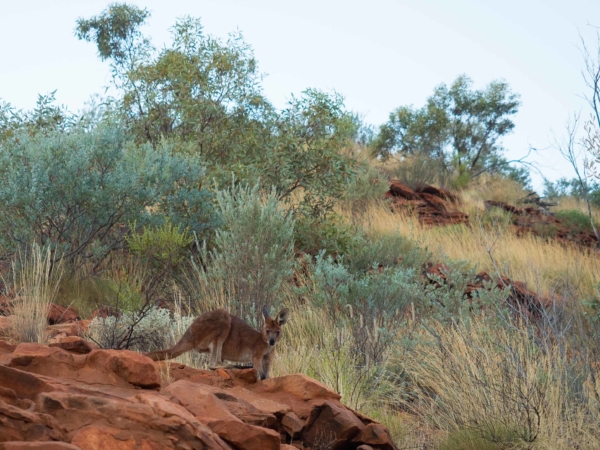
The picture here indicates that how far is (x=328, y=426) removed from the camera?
5035 mm

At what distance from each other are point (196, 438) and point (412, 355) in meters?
4.22

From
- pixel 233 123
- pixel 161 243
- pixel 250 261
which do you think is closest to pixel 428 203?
pixel 233 123

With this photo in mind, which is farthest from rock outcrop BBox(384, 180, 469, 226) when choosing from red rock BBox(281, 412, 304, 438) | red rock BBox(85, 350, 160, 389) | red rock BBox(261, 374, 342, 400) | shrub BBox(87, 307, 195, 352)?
red rock BBox(85, 350, 160, 389)

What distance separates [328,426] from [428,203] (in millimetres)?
17766

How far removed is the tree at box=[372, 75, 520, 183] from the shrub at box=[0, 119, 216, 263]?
60.8 feet

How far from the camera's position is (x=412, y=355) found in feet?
25.5

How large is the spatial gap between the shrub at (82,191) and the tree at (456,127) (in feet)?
60.8

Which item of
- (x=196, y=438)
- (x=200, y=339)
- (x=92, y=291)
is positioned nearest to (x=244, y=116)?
(x=92, y=291)

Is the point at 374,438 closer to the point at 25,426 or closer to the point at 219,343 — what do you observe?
the point at 219,343

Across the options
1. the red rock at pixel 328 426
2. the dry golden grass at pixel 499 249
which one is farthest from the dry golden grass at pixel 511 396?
the dry golden grass at pixel 499 249

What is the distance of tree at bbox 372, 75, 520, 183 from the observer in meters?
30.2

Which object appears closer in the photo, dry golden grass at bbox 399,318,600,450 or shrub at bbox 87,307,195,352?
dry golden grass at bbox 399,318,600,450

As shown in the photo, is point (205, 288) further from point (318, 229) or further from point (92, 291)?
point (318, 229)

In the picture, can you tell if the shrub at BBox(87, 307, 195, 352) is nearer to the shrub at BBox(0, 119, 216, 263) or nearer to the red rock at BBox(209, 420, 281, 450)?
the shrub at BBox(0, 119, 216, 263)
